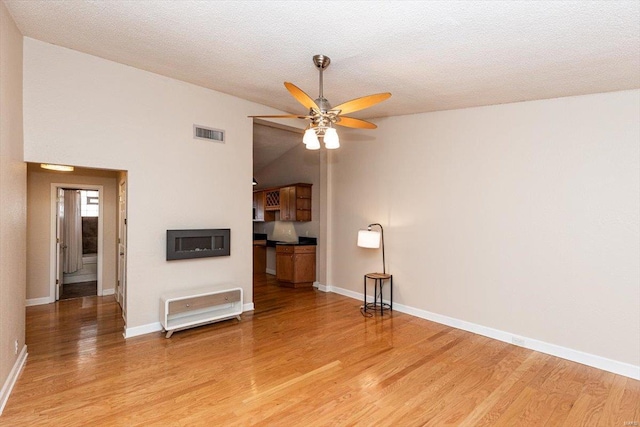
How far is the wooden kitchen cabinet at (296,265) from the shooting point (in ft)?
20.7

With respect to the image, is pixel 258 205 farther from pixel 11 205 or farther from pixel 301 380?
pixel 301 380

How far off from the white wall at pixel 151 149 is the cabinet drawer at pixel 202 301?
0.33 m

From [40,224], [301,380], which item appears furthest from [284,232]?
[301,380]

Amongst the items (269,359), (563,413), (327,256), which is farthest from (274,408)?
(327,256)

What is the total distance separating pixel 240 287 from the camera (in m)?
4.54

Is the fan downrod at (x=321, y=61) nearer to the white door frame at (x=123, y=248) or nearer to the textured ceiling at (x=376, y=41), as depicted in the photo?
the textured ceiling at (x=376, y=41)

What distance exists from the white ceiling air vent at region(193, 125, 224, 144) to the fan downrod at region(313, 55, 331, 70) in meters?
1.96

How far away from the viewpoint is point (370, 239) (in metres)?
4.87

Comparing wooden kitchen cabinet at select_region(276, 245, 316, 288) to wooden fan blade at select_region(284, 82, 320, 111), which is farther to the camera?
wooden kitchen cabinet at select_region(276, 245, 316, 288)

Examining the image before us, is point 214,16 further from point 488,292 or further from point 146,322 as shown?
point 488,292

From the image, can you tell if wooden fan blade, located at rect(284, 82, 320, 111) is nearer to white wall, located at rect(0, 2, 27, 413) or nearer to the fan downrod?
the fan downrod

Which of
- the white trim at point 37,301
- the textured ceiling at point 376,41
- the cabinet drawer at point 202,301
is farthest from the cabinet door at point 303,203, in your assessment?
the white trim at point 37,301

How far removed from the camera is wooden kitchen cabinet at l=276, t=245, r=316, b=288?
6312 millimetres

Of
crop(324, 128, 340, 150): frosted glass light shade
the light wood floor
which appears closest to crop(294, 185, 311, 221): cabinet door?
the light wood floor
